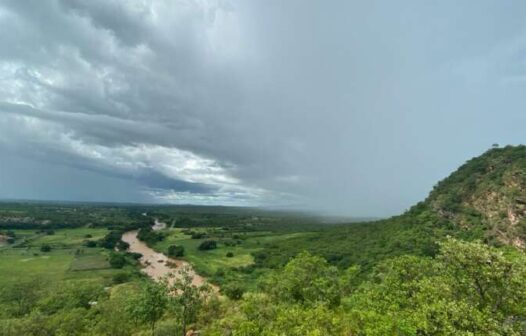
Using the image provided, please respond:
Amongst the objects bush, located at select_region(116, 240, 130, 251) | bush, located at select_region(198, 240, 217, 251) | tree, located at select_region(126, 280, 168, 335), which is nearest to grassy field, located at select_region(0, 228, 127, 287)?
bush, located at select_region(116, 240, 130, 251)

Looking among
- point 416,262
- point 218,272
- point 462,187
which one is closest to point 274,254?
point 218,272

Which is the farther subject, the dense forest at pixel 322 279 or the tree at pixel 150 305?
the tree at pixel 150 305

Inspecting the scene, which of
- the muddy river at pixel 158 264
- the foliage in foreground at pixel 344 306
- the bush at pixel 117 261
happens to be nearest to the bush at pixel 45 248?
the muddy river at pixel 158 264

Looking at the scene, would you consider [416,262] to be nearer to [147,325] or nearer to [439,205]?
[147,325]

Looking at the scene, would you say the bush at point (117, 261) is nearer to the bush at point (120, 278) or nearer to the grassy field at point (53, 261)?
the grassy field at point (53, 261)

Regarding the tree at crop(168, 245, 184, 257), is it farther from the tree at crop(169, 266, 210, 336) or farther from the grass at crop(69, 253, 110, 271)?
the tree at crop(169, 266, 210, 336)

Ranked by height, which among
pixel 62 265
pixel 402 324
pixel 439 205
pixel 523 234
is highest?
pixel 439 205

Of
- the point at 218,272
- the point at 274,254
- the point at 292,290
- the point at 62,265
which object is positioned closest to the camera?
the point at 292,290
